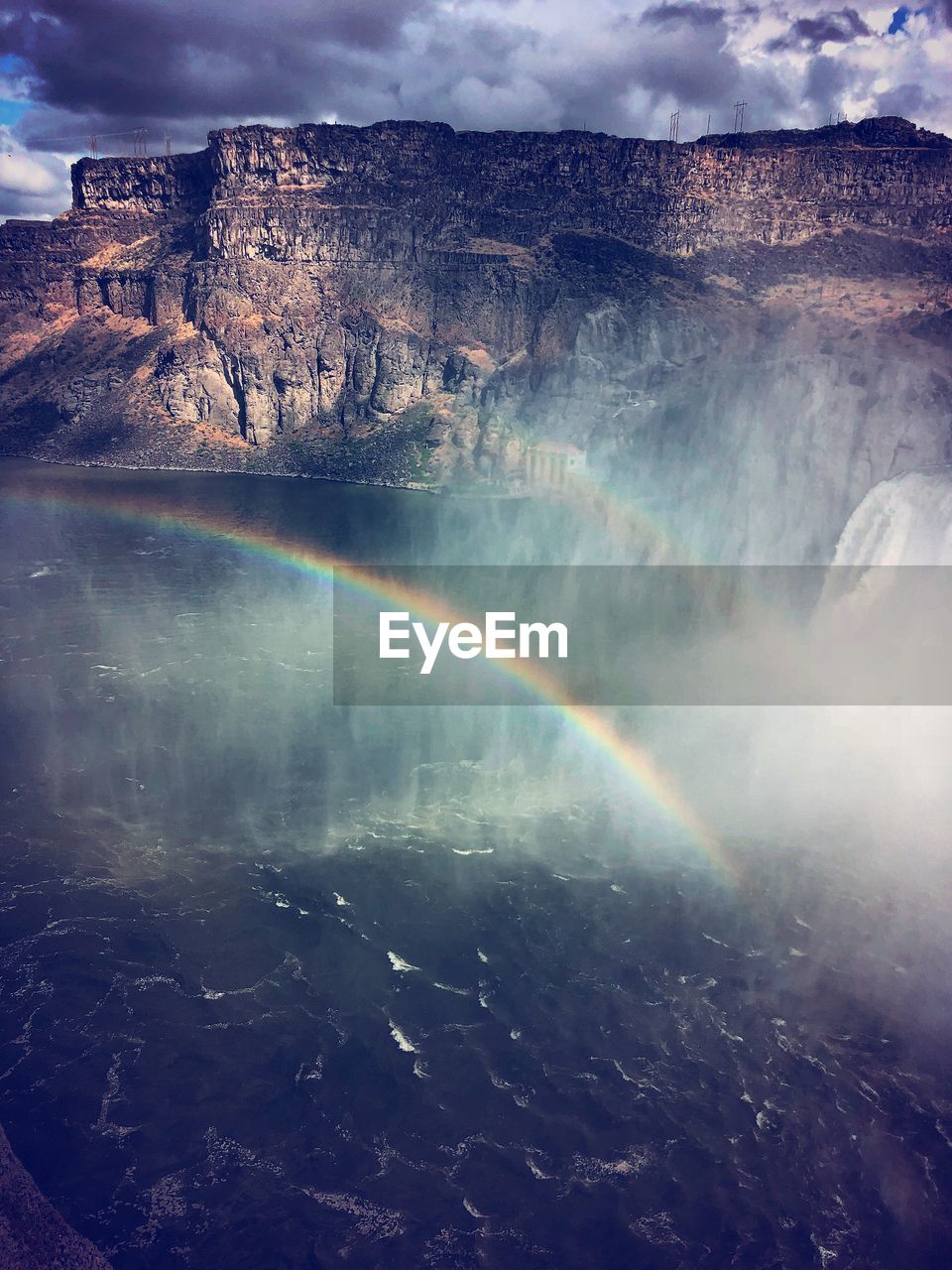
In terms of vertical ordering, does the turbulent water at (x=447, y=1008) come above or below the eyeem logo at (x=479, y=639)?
below

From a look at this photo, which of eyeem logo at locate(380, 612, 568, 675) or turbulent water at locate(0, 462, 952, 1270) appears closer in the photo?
turbulent water at locate(0, 462, 952, 1270)

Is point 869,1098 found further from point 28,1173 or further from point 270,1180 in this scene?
point 28,1173

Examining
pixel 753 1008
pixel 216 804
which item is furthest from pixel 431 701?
pixel 753 1008

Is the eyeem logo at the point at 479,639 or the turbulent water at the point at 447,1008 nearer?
the turbulent water at the point at 447,1008

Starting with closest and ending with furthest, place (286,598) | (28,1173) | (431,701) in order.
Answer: (28,1173)
(431,701)
(286,598)

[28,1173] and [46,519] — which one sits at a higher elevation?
[46,519]
